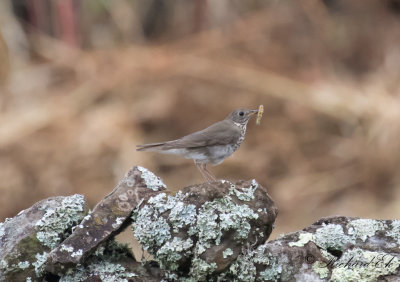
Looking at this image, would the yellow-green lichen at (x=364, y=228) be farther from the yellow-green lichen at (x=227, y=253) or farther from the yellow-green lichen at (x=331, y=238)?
the yellow-green lichen at (x=227, y=253)

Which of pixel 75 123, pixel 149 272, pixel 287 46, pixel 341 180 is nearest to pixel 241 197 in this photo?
pixel 149 272

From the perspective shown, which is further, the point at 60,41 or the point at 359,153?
the point at 60,41

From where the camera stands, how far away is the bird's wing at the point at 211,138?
15.2 ft

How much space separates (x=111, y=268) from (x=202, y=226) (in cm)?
41

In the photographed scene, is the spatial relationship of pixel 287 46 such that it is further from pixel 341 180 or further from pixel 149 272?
pixel 149 272

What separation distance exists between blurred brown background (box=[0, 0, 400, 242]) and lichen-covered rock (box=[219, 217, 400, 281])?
11.3ft

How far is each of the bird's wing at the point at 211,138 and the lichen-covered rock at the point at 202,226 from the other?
4.62 feet

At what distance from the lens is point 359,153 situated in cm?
726

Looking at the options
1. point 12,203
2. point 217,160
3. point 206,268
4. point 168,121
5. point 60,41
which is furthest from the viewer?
point 60,41

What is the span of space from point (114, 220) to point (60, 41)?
18.7 feet

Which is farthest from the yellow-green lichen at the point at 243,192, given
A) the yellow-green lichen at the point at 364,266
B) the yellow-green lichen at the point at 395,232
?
the yellow-green lichen at the point at 395,232

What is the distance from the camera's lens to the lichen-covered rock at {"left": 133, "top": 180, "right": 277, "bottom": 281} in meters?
3.06

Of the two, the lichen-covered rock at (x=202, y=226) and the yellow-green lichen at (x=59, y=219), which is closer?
the lichen-covered rock at (x=202, y=226)

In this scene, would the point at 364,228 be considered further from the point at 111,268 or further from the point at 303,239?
the point at 111,268
